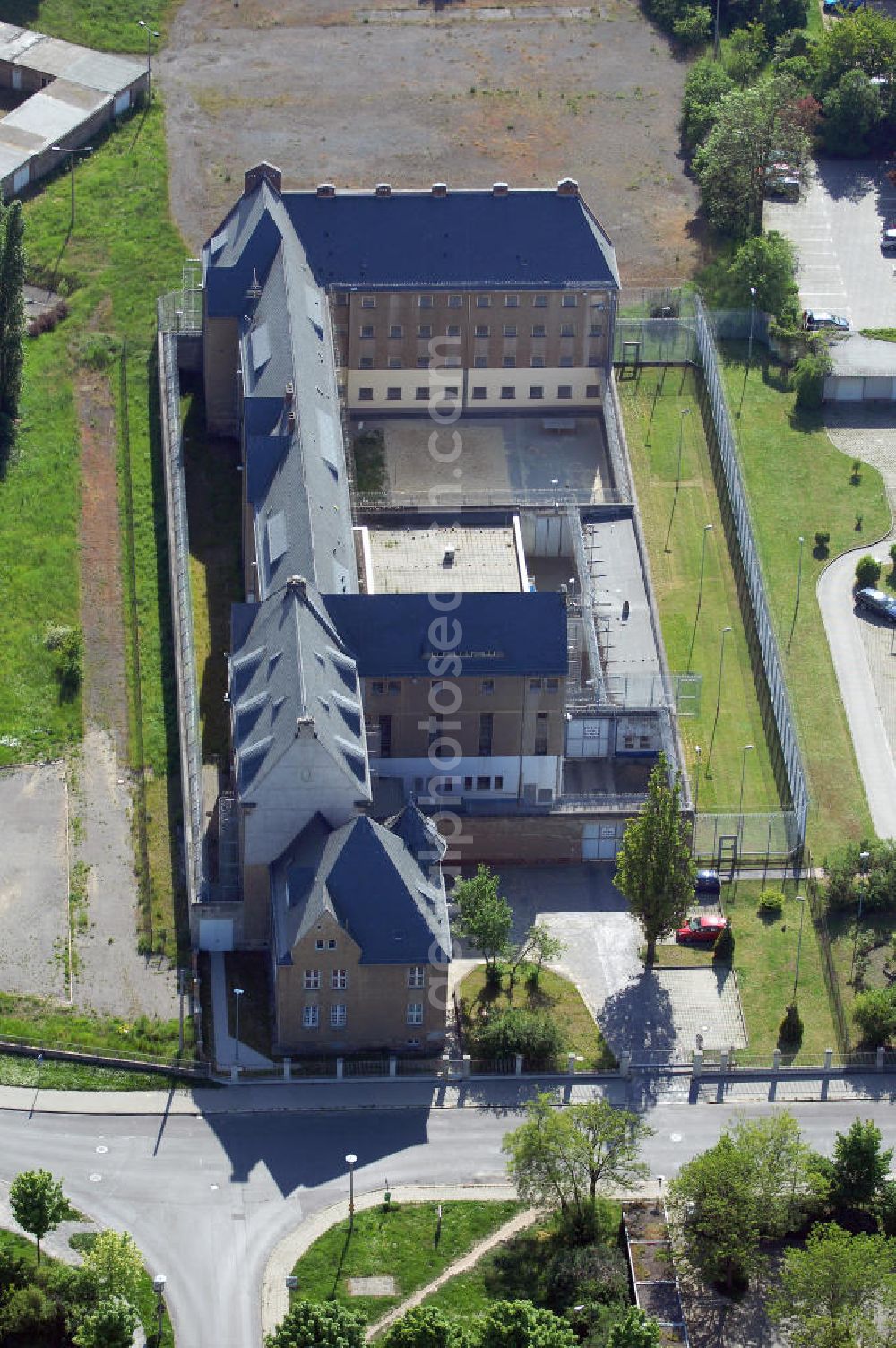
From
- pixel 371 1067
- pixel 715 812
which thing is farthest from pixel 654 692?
pixel 371 1067

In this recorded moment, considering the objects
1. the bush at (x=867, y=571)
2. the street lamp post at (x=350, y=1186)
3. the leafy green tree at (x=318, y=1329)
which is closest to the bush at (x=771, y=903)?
the street lamp post at (x=350, y=1186)

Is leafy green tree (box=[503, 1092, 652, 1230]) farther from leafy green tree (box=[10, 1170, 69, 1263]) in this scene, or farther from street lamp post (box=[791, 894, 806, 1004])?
leafy green tree (box=[10, 1170, 69, 1263])

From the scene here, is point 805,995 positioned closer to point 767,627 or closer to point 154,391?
point 767,627

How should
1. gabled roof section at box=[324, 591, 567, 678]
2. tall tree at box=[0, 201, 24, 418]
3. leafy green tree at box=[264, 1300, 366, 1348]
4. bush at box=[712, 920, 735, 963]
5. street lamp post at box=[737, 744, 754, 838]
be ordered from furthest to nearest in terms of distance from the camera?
tall tree at box=[0, 201, 24, 418]
street lamp post at box=[737, 744, 754, 838]
gabled roof section at box=[324, 591, 567, 678]
bush at box=[712, 920, 735, 963]
leafy green tree at box=[264, 1300, 366, 1348]

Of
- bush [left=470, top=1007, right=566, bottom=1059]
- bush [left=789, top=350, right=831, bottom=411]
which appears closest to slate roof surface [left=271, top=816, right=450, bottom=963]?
bush [left=470, top=1007, right=566, bottom=1059]

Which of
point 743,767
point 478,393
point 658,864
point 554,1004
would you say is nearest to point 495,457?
point 478,393

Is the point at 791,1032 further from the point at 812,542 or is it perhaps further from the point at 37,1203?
the point at 812,542
